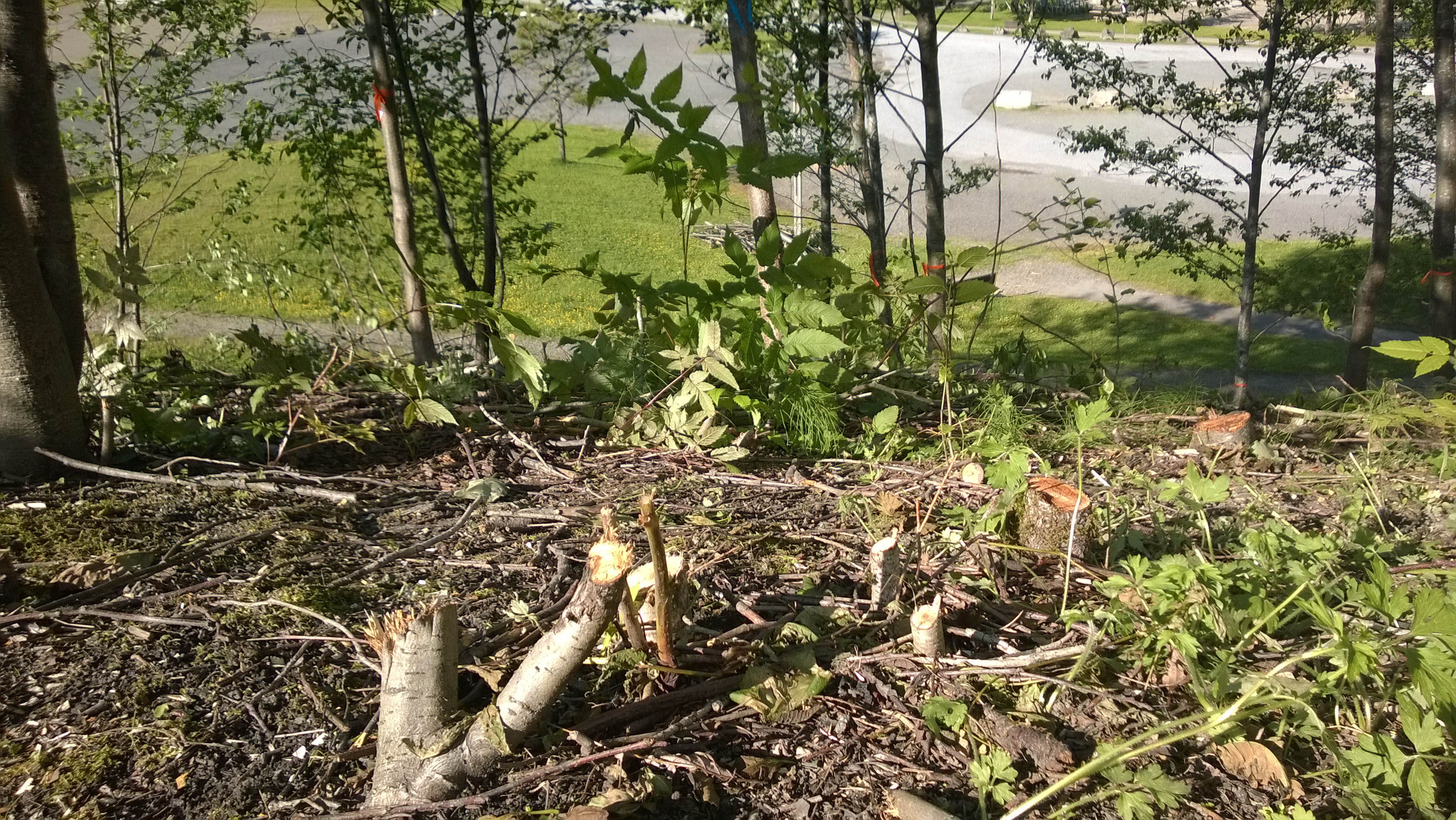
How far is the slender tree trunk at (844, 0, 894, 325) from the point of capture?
601 cm

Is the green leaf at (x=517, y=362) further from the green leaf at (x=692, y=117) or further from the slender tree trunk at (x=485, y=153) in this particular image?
the slender tree trunk at (x=485, y=153)

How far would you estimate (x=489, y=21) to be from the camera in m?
6.32

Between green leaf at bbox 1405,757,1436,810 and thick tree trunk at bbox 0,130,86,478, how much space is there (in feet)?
11.5

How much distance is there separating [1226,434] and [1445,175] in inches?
251

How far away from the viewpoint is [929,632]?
2.07 metres

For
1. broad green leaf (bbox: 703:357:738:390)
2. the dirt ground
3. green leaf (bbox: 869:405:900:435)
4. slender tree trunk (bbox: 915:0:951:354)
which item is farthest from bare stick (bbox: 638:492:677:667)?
slender tree trunk (bbox: 915:0:951:354)

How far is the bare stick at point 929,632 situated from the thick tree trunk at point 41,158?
2.68 meters

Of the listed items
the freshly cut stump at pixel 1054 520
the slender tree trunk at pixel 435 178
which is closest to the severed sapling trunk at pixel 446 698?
the freshly cut stump at pixel 1054 520

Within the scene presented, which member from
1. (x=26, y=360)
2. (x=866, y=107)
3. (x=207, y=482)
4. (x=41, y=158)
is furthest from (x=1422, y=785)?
(x=866, y=107)

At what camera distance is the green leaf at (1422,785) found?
1589mm

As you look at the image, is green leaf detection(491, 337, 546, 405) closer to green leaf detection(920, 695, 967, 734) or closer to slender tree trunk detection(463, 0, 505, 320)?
green leaf detection(920, 695, 967, 734)

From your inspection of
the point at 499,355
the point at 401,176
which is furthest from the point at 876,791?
the point at 401,176

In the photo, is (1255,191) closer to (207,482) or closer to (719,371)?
(719,371)

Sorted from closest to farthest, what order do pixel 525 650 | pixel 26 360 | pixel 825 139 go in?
pixel 525 650
pixel 26 360
pixel 825 139
